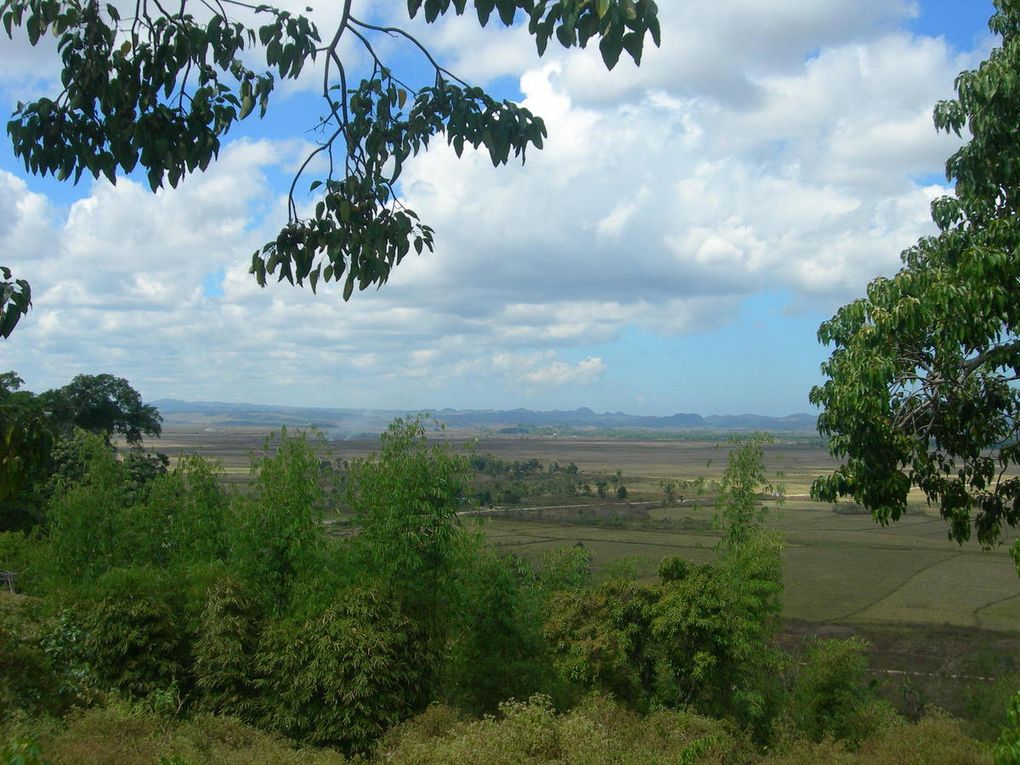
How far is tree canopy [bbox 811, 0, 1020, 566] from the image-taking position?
7.88 metres

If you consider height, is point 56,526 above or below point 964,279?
below

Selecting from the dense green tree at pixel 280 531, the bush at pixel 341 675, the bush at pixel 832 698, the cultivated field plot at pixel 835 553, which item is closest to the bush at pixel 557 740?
the bush at pixel 341 675

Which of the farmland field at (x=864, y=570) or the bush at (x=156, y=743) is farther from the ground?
the bush at (x=156, y=743)

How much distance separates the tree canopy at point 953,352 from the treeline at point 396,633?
15.1ft

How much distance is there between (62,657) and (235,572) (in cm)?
678

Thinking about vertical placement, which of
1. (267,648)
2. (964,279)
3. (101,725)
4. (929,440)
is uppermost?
(964,279)

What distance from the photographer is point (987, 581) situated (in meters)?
46.0

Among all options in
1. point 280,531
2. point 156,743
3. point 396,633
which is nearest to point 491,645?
point 396,633

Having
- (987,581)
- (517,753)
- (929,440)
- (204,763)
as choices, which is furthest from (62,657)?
(987,581)

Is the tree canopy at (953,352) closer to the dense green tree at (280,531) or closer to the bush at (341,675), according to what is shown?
the bush at (341,675)

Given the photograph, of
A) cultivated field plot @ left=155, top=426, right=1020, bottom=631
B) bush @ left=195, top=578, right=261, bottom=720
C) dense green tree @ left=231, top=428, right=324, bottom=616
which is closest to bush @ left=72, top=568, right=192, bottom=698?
bush @ left=195, top=578, right=261, bottom=720

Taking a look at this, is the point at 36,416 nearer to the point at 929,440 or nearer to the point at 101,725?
the point at 101,725

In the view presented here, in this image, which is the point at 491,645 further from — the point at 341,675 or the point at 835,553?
the point at 835,553

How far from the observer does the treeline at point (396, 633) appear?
13594mm
